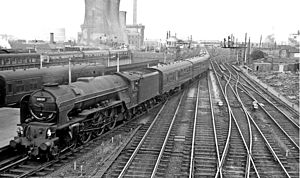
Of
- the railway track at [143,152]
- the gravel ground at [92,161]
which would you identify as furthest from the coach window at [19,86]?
the railway track at [143,152]

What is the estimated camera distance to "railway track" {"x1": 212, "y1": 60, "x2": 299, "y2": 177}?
12508mm

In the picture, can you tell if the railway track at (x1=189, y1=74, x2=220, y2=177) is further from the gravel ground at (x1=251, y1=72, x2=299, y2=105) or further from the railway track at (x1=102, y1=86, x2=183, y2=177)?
the gravel ground at (x1=251, y1=72, x2=299, y2=105)

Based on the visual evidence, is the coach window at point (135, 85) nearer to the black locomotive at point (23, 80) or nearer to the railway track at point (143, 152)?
the railway track at point (143, 152)

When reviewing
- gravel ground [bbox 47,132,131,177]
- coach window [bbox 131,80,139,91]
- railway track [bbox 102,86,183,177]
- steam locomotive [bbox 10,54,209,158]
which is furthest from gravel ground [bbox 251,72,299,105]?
gravel ground [bbox 47,132,131,177]

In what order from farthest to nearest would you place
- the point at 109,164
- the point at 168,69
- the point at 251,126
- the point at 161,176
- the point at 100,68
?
the point at 100,68 → the point at 168,69 → the point at 251,126 → the point at 109,164 → the point at 161,176

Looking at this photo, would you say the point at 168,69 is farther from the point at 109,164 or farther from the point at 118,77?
the point at 109,164

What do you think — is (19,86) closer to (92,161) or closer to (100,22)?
(92,161)

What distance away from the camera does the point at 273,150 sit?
14812 mm

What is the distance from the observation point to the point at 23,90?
20.3 meters

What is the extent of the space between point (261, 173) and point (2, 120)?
1363 centimetres

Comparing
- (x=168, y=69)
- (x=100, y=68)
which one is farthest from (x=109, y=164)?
(x=100, y=68)

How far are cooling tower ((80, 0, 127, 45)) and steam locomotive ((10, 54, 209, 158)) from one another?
92.3 m

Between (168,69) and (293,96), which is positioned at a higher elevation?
(168,69)

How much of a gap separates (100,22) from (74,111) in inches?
4062
